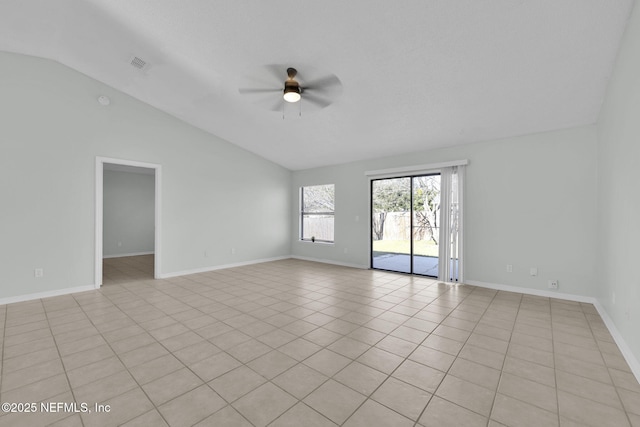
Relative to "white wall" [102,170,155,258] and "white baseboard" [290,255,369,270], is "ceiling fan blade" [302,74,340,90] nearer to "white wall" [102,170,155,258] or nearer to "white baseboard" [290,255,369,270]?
"white baseboard" [290,255,369,270]

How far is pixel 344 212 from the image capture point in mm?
6605

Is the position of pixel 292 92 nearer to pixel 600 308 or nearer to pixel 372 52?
pixel 372 52

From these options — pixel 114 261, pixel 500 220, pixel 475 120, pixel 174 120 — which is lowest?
pixel 114 261

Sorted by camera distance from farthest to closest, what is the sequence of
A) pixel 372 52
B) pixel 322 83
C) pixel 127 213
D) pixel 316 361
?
pixel 127 213 → pixel 322 83 → pixel 372 52 → pixel 316 361

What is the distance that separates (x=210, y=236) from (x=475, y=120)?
212 inches

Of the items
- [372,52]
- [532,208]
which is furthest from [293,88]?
[532,208]

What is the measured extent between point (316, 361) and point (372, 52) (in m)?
3.10

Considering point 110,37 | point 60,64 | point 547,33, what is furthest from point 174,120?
point 547,33

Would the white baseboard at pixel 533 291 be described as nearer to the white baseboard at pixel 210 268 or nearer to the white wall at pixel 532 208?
the white wall at pixel 532 208

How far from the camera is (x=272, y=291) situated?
440 cm

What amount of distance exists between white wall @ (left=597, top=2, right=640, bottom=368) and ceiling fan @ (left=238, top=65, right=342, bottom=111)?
8.92 feet

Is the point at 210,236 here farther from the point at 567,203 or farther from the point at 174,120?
the point at 567,203

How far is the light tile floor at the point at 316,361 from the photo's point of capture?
1.71 m

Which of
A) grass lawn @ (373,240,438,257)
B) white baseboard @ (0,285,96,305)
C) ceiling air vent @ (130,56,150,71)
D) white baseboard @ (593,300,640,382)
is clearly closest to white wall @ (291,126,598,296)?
white baseboard @ (593,300,640,382)
